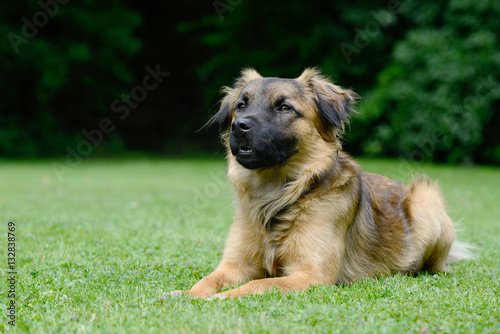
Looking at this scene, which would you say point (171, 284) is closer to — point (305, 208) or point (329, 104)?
point (305, 208)

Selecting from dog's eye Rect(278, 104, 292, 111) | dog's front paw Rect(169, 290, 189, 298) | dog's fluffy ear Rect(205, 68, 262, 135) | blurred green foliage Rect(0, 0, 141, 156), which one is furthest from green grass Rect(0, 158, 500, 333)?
blurred green foliage Rect(0, 0, 141, 156)

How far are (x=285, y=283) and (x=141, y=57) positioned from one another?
2693 cm

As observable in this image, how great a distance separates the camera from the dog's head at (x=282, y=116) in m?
4.69

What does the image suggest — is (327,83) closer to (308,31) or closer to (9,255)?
(9,255)

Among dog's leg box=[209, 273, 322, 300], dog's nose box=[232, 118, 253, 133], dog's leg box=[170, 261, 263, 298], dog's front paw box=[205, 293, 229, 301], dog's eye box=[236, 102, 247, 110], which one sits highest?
dog's eye box=[236, 102, 247, 110]

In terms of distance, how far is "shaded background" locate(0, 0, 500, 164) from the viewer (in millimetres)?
19266

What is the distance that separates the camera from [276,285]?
4.13 meters

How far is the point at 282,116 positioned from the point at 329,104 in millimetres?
518

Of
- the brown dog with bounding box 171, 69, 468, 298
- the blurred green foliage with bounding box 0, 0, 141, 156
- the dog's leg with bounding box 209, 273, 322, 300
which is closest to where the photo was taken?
the dog's leg with bounding box 209, 273, 322, 300

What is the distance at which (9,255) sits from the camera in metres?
5.60

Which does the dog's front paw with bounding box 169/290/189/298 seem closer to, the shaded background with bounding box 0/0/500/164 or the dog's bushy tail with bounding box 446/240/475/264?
the dog's bushy tail with bounding box 446/240/475/264

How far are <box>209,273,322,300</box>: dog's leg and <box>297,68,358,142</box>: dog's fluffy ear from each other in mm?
1397

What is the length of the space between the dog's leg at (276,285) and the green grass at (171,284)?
111 millimetres

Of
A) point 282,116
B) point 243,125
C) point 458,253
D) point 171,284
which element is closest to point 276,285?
point 171,284
